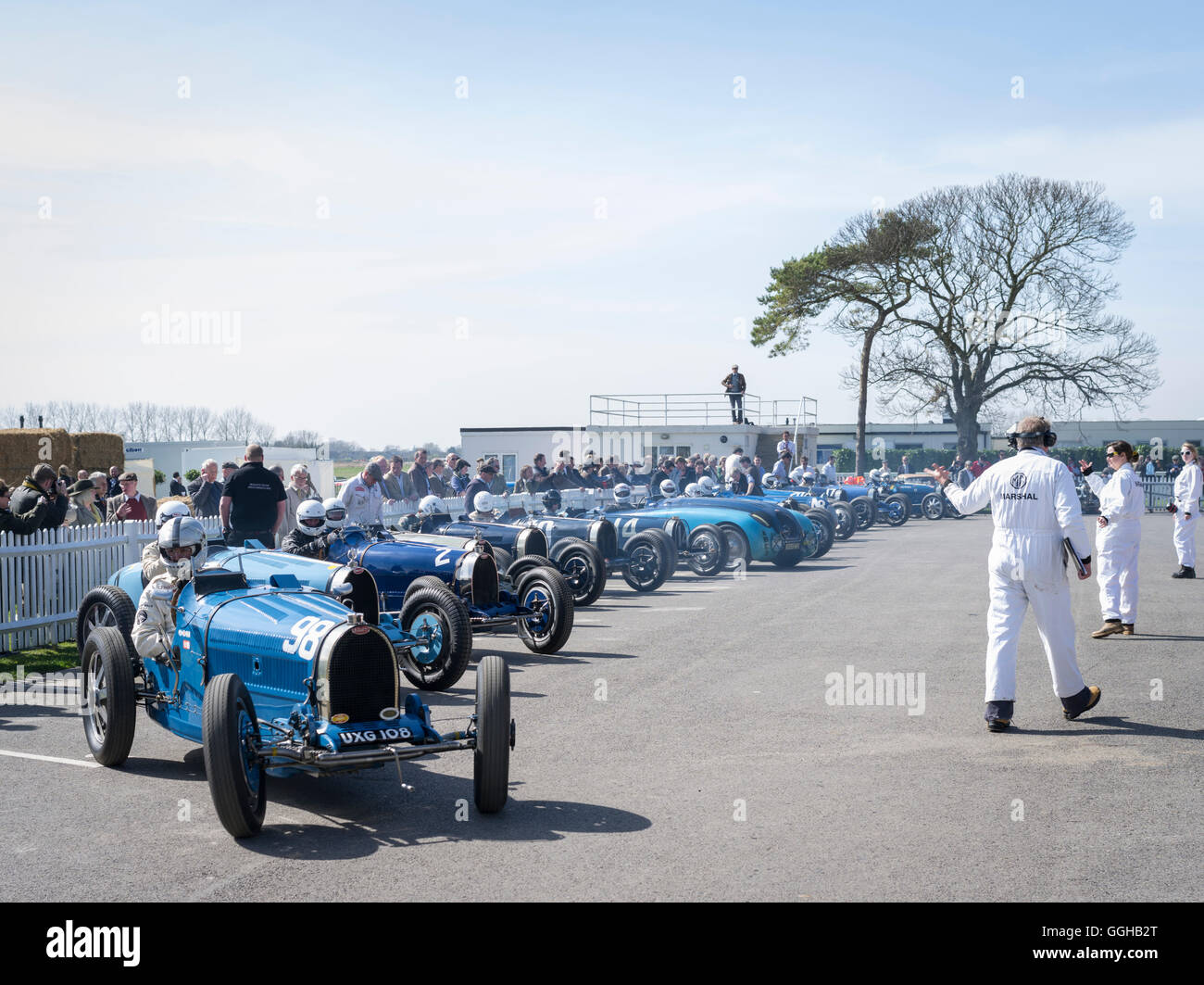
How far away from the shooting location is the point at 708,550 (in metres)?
19.1

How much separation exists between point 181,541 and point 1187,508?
14930 millimetres

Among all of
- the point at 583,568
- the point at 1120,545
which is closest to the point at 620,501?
the point at 583,568

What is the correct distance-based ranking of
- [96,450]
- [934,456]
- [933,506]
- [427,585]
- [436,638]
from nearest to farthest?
[436,638] → [427,585] → [96,450] → [933,506] → [934,456]

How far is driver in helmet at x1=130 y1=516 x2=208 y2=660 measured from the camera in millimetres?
7434

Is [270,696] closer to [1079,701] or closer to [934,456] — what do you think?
[1079,701]

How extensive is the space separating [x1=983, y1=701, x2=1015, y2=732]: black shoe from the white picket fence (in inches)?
346

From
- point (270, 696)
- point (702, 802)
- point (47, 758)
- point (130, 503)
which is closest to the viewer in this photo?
point (702, 802)

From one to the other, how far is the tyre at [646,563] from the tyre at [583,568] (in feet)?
7.73

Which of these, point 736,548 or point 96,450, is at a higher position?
point 96,450

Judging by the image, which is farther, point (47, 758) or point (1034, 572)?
A: point (1034, 572)

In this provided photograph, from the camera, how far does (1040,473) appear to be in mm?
7969

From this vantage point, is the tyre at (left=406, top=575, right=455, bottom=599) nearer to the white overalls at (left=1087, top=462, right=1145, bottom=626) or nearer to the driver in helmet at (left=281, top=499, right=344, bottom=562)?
the driver in helmet at (left=281, top=499, right=344, bottom=562)

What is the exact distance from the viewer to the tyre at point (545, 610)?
11.4 m

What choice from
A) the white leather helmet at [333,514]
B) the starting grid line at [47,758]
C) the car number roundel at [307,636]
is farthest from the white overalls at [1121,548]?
the starting grid line at [47,758]
